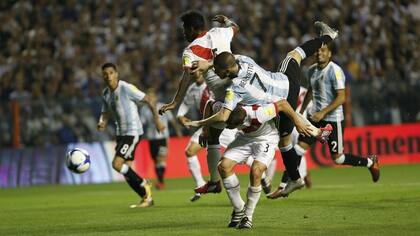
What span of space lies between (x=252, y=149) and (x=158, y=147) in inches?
435

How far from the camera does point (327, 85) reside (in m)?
15.4

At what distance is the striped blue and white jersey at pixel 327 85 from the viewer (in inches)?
602

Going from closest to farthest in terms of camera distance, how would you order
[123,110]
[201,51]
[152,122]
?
[201,51] < [123,110] < [152,122]

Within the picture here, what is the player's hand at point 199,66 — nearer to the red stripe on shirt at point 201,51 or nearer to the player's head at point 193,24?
the red stripe on shirt at point 201,51

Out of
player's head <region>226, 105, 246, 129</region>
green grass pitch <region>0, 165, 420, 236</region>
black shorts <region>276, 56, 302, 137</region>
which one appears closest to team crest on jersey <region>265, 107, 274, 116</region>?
player's head <region>226, 105, 246, 129</region>

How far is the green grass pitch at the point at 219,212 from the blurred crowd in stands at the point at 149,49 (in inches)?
183

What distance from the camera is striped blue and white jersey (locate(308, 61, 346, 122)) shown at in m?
15.3

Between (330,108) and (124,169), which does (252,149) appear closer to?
(330,108)

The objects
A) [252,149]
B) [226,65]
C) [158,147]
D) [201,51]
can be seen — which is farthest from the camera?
[158,147]

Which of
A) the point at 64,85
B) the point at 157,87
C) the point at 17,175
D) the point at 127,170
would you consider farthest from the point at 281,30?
the point at 127,170

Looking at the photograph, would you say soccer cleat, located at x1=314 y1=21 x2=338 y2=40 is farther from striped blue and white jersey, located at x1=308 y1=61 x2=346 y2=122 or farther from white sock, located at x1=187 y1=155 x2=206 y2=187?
white sock, located at x1=187 y1=155 x2=206 y2=187

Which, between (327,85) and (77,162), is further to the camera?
(327,85)

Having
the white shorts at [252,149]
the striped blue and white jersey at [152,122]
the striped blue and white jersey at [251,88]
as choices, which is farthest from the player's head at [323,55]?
the striped blue and white jersey at [152,122]

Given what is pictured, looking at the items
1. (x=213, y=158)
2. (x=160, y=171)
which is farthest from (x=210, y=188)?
(x=160, y=171)
